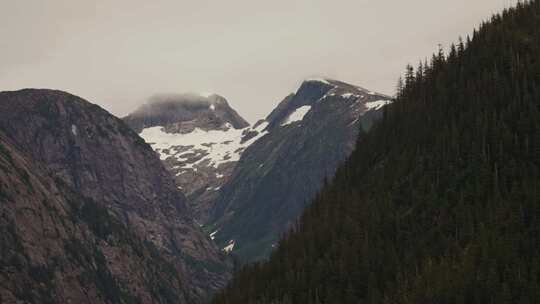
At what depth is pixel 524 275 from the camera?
653 feet

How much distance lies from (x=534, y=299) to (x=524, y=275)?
30.0 ft

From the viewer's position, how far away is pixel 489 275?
655ft

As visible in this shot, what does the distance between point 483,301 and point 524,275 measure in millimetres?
10691

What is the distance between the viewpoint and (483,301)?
652 feet

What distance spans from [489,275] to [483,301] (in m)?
5.83

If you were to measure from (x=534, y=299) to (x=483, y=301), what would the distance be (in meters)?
12.0

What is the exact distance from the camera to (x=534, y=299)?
191m

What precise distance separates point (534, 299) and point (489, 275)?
12.0m

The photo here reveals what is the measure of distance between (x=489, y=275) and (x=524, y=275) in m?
7.59
